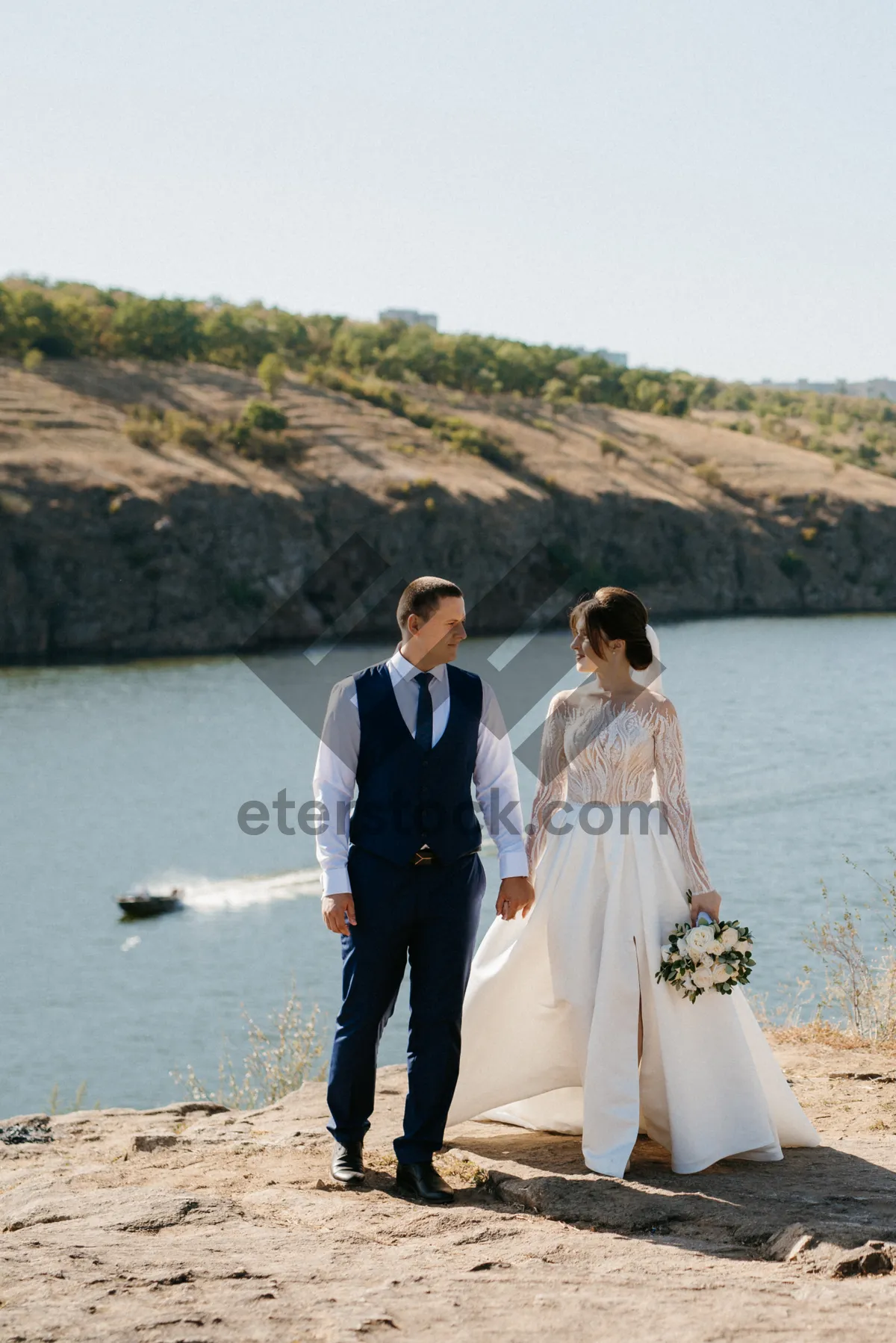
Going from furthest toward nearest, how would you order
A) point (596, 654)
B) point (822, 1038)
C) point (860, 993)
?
point (860, 993) → point (822, 1038) → point (596, 654)

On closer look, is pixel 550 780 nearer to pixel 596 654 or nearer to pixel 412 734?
pixel 596 654

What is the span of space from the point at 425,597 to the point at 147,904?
21.4 meters

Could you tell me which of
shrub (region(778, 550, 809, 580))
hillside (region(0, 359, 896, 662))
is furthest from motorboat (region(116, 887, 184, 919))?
shrub (region(778, 550, 809, 580))

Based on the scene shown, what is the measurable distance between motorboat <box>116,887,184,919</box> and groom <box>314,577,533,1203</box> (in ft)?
67.9

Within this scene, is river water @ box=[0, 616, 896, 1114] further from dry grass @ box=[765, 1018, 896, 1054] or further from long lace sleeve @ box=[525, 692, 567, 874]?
long lace sleeve @ box=[525, 692, 567, 874]

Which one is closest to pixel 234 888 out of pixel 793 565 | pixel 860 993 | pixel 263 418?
pixel 860 993

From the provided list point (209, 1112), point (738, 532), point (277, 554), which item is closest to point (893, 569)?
point (738, 532)

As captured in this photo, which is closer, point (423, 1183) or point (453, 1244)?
point (453, 1244)

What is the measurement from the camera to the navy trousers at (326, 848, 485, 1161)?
14.9ft

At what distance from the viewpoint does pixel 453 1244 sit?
12.9 ft

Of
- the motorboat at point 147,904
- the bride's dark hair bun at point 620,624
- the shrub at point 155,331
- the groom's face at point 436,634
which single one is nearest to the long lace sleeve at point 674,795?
the bride's dark hair bun at point 620,624

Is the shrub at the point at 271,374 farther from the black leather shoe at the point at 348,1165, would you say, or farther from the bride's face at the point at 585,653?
the black leather shoe at the point at 348,1165

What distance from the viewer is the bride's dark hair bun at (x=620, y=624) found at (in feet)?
15.8

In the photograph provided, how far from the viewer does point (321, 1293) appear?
3439 millimetres
